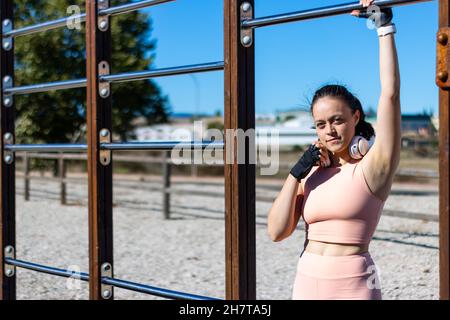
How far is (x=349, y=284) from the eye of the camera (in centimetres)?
148

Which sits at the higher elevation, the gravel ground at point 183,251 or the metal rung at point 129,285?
the metal rung at point 129,285

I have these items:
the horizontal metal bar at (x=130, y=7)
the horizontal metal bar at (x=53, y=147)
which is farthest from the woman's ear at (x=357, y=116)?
the horizontal metal bar at (x=53, y=147)

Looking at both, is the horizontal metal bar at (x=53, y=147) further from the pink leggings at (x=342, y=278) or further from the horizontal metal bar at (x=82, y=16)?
the pink leggings at (x=342, y=278)

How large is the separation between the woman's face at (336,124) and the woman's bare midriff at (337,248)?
22 centimetres

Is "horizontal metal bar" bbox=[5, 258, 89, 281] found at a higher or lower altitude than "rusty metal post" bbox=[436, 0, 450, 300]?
lower

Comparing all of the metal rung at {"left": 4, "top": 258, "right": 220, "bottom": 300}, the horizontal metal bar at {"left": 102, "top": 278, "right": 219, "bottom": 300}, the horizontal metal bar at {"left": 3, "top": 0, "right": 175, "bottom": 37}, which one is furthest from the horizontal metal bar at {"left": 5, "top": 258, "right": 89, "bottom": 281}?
the horizontal metal bar at {"left": 3, "top": 0, "right": 175, "bottom": 37}

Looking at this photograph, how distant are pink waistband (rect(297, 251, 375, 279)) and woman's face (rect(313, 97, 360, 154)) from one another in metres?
0.26

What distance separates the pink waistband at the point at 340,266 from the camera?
1488mm

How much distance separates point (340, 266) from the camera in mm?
1492

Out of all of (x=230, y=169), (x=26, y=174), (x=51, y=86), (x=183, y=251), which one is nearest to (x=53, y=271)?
(x=51, y=86)

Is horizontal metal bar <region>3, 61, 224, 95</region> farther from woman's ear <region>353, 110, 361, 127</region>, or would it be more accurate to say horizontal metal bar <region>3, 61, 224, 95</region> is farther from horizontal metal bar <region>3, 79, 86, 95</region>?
woman's ear <region>353, 110, 361, 127</region>

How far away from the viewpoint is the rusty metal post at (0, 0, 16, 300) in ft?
9.37
